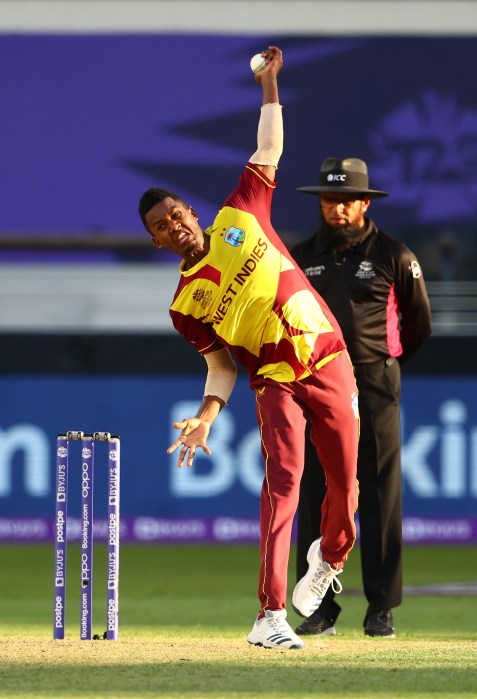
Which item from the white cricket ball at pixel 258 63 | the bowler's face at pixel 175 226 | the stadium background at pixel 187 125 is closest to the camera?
the bowler's face at pixel 175 226

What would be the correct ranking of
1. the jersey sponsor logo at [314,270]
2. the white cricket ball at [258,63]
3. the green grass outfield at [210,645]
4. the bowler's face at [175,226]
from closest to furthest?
the green grass outfield at [210,645]
the bowler's face at [175,226]
the white cricket ball at [258,63]
the jersey sponsor logo at [314,270]

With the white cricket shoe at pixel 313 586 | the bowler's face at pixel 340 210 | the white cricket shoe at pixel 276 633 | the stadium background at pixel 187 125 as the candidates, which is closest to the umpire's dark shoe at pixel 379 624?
the white cricket shoe at pixel 313 586

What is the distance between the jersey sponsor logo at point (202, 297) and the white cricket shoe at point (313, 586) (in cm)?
103

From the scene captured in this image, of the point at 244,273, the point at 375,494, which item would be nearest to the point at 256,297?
the point at 244,273

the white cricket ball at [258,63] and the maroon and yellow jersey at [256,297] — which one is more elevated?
the white cricket ball at [258,63]

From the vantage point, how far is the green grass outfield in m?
4.63

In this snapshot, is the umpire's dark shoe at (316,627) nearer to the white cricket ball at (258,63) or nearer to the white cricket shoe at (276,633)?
the white cricket shoe at (276,633)

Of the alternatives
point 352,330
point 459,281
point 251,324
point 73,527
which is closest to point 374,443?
point 352,330

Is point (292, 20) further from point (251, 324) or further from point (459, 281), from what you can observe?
point (251, 324)

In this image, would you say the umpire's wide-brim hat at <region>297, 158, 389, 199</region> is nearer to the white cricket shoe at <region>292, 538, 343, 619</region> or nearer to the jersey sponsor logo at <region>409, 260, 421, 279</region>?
the jersey sponsor logo at <region>409, 260, 421, 279</region>

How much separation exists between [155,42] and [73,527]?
545cm

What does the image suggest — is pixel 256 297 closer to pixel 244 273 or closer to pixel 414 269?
pixel 244 273

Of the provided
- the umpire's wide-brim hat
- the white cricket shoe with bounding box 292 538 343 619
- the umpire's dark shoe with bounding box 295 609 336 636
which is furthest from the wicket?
the umpire's wide-brim hat

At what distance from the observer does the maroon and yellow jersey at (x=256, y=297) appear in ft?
17.5
